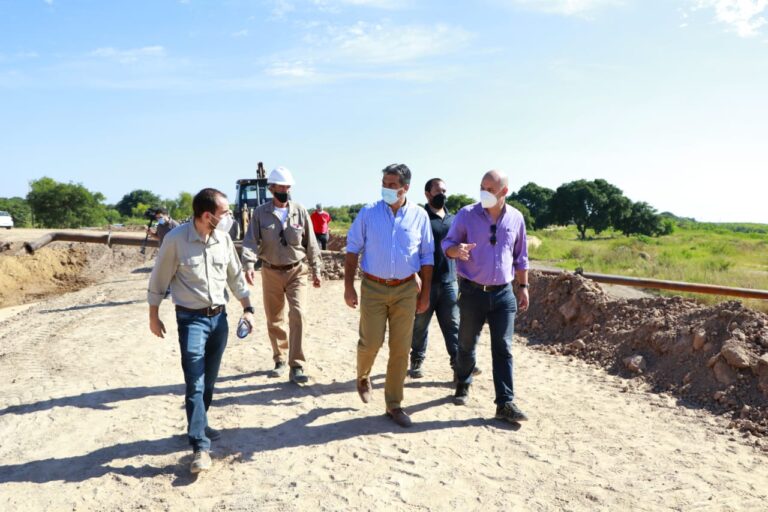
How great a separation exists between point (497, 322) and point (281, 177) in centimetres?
243

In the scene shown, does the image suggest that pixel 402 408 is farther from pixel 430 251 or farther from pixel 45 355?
pixel 45 355

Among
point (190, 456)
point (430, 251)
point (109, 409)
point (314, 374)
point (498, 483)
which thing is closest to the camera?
point (498, 483)

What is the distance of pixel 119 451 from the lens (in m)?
4.04

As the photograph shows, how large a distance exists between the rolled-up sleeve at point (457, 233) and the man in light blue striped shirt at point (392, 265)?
23 centimetres

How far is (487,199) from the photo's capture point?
443 cm

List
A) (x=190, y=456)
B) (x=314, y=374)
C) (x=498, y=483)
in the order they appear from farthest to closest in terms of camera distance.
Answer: (x=314, y=374) → (x=190, y=456) → (x=498, y=483)

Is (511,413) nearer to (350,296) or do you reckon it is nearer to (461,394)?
(461,394)

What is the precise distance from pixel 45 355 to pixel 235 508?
4.95 meters

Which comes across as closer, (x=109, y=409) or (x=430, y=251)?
(x=430, y=251)

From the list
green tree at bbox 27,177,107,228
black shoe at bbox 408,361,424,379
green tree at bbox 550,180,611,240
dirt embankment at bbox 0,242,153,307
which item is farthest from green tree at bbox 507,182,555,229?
black shoe at bbox 408,361,424,379

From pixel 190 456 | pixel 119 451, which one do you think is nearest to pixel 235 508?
pixel 190 456

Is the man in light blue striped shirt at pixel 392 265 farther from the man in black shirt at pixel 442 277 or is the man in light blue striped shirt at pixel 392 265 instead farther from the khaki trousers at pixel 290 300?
the khaki trousers at pixel 290 300

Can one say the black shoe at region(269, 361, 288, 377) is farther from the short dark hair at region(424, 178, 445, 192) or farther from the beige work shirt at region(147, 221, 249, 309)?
the short dark hair at region(424, 178, 445, 192)

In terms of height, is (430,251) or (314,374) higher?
(430,251)
